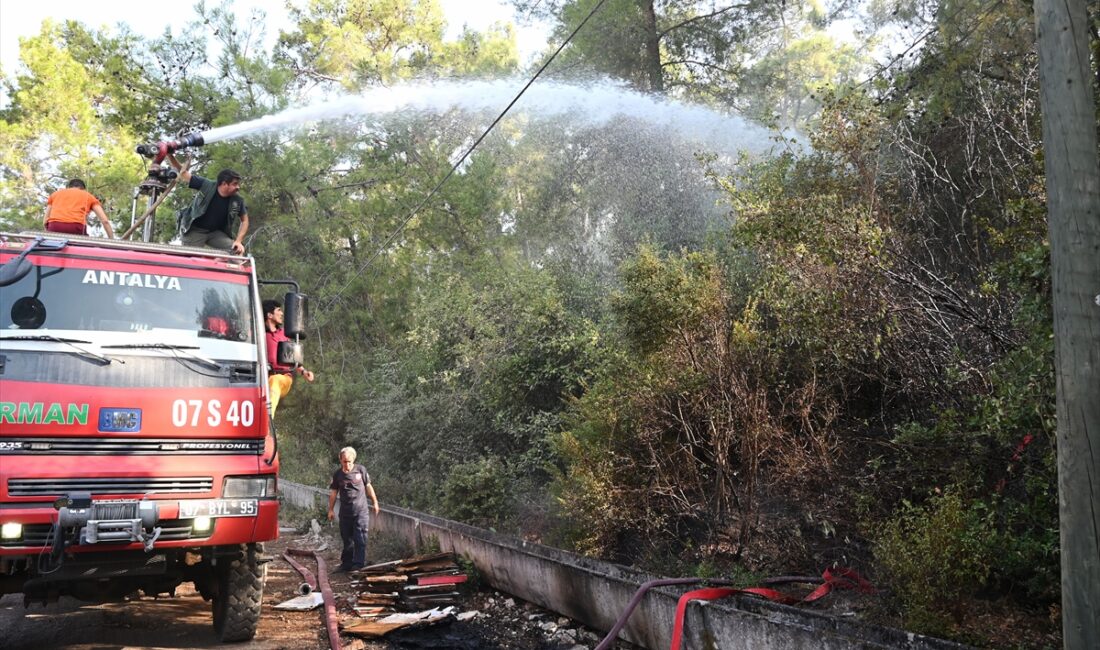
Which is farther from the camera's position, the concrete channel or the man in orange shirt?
the man in orange shirt

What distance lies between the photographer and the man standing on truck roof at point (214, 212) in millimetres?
9375

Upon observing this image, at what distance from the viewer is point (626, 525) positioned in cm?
951

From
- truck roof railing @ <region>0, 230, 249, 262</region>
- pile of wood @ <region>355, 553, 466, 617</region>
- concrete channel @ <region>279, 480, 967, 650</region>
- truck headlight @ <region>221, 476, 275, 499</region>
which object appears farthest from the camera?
pile of wood @ <region>355, 553, 466, 617</region>

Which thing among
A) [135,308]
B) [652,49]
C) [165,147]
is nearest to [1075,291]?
[135,308]

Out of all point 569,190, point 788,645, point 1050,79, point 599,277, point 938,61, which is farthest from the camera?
point 569,190

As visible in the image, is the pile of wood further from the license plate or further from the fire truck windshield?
the fire truck windshield

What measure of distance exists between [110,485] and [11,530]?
686mm

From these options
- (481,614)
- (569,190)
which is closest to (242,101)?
(569,190)

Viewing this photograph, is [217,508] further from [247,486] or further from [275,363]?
[275,363]

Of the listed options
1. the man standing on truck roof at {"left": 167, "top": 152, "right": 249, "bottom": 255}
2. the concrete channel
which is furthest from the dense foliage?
the man standing on truck roof at {"left": 167, "top": 152, "right": 249, "bottom": 255}

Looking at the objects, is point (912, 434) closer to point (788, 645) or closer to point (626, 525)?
point (788, 645)

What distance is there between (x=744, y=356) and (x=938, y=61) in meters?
6.17

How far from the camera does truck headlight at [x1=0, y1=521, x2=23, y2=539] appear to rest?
652 cm

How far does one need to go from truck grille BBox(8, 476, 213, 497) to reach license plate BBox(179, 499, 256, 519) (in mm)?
110
